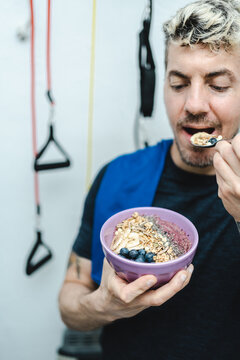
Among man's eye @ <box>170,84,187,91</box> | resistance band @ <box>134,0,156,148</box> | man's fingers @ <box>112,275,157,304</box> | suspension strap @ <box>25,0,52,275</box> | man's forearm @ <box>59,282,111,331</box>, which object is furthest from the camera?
suspension strap @ <box>25,0,52,275</box>

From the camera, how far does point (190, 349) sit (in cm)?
99

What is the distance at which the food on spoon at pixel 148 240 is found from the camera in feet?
2.42

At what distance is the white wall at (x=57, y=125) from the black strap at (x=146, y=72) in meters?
0.16

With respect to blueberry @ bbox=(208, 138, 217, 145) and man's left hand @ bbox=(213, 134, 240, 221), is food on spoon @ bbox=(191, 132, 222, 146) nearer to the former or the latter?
blueberry @ bbox=(208, 138, 217, 145)

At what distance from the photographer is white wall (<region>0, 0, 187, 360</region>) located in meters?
1.25

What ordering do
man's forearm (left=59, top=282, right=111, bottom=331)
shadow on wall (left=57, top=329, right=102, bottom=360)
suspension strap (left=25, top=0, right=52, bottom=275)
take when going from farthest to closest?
1. shadow on wall (left=57, top=329, right=102, bottom=360)
2. suspension strap (left=25, top=0, right=52, bottom=275)
3. man's forearm (left=59, top=282, right=111, bottom=331)

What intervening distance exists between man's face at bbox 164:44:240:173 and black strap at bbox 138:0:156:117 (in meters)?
0.17

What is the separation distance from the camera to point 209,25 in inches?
37.4

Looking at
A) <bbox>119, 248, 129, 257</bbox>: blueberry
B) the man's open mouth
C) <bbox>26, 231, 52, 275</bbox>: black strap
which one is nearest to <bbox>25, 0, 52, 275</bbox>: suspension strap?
<bbox>26, 231, 52, 275</bbox>: black strap

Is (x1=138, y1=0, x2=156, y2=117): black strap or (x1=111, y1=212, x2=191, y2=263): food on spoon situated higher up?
(x1=138, y1=0, x2=156, y2=117): black strap

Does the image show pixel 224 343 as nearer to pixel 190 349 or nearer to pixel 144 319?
pixel 190 349

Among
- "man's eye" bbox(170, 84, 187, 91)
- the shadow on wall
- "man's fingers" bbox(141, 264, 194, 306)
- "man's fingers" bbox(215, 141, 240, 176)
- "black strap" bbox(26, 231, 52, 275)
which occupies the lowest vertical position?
the shadow on wall

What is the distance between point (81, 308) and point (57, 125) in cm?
73

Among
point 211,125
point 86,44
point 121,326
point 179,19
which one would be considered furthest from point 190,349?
point 86,44
